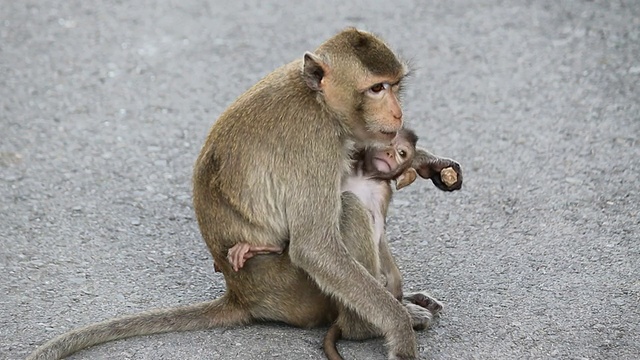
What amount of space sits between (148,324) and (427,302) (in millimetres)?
1013

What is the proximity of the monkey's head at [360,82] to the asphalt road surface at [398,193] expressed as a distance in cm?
78

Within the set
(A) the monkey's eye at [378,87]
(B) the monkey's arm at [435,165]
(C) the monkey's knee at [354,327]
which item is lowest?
(C) the monkey's knee at [354,327]

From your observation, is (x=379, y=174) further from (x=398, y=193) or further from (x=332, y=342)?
(x=398, y=193)

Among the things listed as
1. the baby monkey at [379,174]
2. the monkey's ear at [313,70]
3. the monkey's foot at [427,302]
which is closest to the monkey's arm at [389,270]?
the baby monkey at [379,174]

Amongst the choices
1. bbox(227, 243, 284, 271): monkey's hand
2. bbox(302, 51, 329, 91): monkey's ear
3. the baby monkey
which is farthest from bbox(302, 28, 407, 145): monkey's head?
bbox(227, 243, 284, 271): monkey's hand

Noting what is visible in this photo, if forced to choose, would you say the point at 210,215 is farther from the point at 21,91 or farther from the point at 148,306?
the point at 21,91

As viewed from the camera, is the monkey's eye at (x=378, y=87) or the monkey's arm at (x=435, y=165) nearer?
the monkey's eye at (x=378, y=87)

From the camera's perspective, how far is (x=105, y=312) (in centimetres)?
451

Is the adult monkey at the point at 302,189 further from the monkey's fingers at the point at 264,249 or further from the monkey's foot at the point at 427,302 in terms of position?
the monkey's foot at the point at 427,302

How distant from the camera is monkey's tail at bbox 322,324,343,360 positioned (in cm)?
A: 408

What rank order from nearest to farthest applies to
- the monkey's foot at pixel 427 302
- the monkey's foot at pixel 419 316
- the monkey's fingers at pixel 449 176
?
the monkey's foot at pixel 419 316
the monkey's foot at pixel 427 302
the monkey's fingers at pixel 449 176

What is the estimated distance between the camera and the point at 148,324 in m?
4.22

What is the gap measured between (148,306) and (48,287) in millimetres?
422

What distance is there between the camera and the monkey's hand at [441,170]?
4.58m
